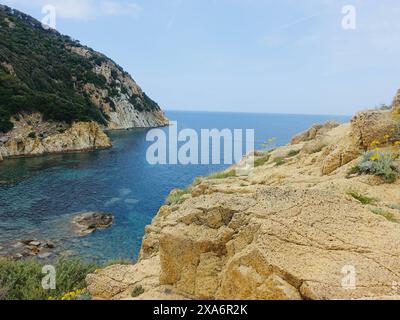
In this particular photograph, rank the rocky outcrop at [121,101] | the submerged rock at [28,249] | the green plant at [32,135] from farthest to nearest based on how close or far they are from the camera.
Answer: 1. the rocky outcrop at [121,101]
2. the green plant at [32,135]
3. the submerged rock at [28,249]

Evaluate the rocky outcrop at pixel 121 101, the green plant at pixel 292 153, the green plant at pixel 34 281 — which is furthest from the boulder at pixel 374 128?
the rocky outcrop at pixel 121 101

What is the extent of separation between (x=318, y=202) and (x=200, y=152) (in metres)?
56.7

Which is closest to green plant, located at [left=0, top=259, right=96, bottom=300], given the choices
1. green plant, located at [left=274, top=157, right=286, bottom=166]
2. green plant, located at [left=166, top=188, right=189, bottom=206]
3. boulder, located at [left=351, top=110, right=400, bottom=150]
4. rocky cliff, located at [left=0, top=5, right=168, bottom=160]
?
green plant, located at [left=166, top=188, right=189, bottom=206]

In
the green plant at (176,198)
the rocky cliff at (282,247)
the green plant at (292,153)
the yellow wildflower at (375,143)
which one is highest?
the yellow wildflower at (375,143)

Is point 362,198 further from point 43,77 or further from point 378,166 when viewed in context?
point 43,77

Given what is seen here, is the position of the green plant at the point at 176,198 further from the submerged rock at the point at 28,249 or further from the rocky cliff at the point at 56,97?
the rocky cliff at the point at 56,97

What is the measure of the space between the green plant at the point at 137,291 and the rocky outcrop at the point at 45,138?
51711mm

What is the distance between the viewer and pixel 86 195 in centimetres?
3472

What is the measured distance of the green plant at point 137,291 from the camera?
698 centimetres

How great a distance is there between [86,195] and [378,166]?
101ft

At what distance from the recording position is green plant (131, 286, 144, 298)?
698 centimetres
